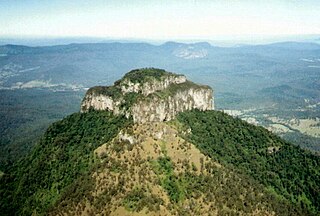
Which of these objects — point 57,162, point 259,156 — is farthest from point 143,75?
point 259,156

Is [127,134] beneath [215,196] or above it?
above

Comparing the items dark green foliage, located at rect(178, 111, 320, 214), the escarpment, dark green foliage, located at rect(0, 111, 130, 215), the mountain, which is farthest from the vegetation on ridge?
dark green foliage, located at rect(178, 111, 320, 214)

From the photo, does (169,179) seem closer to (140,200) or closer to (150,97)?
Result: (140,200)

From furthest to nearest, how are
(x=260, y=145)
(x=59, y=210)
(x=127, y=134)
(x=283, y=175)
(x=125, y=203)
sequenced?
(x=260, y=145), (x=283, y=175), (x=127, y=134), (x=59, y=210), (x=125, y=203)

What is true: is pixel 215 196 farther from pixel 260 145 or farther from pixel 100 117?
pixel 100 117

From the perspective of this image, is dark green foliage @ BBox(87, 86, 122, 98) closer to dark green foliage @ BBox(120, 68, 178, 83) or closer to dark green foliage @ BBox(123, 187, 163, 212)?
dark green foliage @ BBox(120, 68, 178, 83)

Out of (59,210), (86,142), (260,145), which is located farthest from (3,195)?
(260,145)

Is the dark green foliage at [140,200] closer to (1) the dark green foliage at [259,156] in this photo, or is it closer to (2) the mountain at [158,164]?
(2) the mountain at [158,164]

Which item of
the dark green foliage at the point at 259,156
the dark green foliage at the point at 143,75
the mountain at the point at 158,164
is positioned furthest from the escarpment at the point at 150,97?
the dark green foliage at the point at 259,156

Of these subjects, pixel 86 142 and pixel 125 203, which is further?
pixel 86 142
